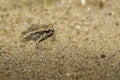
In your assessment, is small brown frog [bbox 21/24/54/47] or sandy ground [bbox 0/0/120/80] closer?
sandy ground [bbox 0/0/120/80]

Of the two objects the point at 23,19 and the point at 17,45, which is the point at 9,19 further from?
the point at 17,45

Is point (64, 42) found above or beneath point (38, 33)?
beneath

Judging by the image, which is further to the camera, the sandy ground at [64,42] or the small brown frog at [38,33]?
the small brown frog at [38,33]

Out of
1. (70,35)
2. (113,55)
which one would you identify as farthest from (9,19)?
(113,55)
